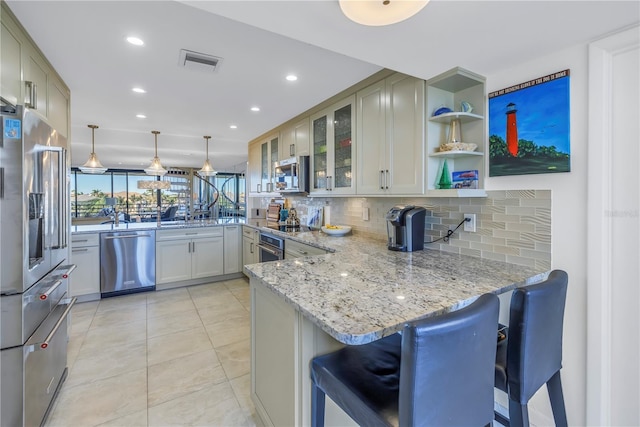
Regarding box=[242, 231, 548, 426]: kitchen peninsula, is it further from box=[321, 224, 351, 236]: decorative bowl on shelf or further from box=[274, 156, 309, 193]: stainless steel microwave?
box=[274, 156, 309, 193]: stainless steel microwave

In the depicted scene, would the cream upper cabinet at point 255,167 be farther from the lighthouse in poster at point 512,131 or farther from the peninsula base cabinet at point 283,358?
the lighthouse in poster at point 512,131

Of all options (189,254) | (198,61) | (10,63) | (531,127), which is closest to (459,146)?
(531,127)

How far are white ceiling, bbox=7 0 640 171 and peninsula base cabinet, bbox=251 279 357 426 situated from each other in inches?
51.5

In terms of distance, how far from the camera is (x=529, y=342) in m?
1.07

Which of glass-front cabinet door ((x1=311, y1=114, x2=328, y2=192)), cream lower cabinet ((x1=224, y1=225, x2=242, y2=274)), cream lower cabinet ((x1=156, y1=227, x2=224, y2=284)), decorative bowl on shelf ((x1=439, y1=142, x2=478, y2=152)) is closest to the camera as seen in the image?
decorative bowl on shelf ((x1=439, y1=142, x2=478, y2=152))

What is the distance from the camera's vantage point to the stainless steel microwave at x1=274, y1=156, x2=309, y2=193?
3.40 m

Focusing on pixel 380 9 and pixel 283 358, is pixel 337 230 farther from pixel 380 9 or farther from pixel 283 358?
pixel 380 9

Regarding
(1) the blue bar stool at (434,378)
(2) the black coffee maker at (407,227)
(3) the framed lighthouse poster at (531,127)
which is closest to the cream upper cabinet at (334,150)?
(2) the black coffee maker at (407,227)

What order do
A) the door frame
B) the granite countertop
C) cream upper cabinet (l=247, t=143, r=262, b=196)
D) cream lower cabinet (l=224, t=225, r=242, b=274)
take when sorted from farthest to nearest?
cream upper cabinet (l=247, t=143, r=262, b=196) → cream lower cabinet (l=224, t=225, r=242, b=274) → the door frame → the granite countertop

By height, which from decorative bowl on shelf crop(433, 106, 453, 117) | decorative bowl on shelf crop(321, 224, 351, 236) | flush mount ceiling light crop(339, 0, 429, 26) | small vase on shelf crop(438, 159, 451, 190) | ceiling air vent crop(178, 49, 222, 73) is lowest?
decorative bowl on shelf crop(321, 224, 351, 236)

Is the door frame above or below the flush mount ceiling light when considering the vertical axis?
below

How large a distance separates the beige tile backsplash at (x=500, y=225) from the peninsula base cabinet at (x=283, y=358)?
124cm

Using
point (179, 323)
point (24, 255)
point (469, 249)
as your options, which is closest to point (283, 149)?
point (179, 323)

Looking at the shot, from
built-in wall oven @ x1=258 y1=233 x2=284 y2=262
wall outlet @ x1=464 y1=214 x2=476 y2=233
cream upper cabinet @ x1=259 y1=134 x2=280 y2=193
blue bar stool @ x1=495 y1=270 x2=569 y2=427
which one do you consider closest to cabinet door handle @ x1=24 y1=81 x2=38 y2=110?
built-in wall oven @ x1=258 y1=233 x2=284 y2=262
